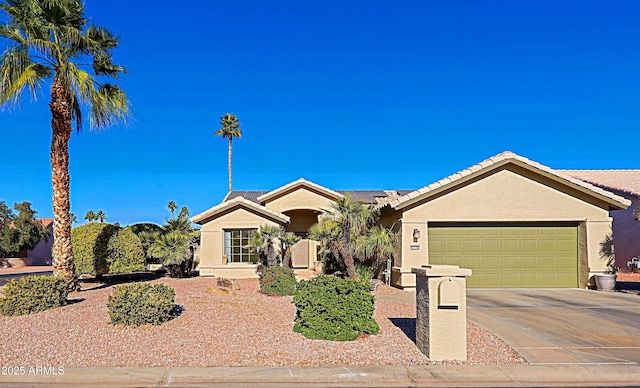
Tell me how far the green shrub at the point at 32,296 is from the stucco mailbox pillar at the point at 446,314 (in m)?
8.63

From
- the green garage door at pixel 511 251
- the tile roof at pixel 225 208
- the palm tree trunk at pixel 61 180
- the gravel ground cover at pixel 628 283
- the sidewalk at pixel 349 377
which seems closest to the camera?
the sidewalk at pixel 349 377

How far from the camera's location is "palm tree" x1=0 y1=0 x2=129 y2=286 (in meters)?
13.2

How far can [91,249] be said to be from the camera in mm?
17203

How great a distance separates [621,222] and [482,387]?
22337 millimetres

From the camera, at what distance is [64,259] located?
14.0 metres

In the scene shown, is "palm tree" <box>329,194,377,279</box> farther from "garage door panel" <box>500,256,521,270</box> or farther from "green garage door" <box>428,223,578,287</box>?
"garage door panel" <box>500,256,521,270</box>

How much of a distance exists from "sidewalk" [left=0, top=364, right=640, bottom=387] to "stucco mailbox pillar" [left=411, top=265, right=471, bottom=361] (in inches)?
13.2

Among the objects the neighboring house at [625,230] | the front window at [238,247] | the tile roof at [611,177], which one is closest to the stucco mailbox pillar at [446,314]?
the front window at [238,247]

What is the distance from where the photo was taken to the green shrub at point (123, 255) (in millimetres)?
17547

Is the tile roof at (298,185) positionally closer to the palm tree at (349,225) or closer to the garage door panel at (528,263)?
the palm tree at (349,225)

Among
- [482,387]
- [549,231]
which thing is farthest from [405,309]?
[549,231]

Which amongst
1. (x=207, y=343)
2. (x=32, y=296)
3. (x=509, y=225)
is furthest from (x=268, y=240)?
(x=207, y=343)

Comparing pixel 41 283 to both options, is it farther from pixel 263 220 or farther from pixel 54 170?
pixel 263 220

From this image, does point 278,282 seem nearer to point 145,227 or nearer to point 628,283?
point 145,227
